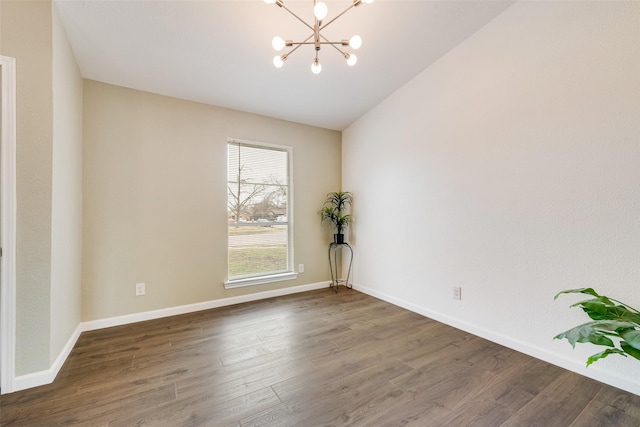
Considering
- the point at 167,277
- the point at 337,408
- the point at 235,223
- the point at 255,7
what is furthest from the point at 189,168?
the point at 337,408

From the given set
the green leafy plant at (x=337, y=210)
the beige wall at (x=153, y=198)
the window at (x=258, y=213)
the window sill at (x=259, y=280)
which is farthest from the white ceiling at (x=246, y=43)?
the window sill at (x=259, y=280)

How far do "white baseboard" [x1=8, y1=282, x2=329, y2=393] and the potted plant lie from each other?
862mm

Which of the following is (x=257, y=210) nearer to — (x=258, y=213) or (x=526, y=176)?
(x=258, y=213)

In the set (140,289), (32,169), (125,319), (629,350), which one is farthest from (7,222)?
(629,350)

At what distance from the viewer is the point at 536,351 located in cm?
210

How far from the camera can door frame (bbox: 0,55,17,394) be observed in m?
1.61

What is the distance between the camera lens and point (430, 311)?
9.55ft

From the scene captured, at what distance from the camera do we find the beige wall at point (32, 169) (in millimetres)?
1665

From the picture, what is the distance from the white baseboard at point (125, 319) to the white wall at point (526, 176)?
1603mm

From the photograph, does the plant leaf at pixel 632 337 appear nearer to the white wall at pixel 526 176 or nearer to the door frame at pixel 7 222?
the white wall at pixel 526 176

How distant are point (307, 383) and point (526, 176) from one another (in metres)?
2.36

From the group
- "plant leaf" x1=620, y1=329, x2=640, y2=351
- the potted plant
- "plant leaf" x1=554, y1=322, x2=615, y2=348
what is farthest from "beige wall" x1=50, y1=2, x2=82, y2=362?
"plant leaf" x1=620, y1=329, x2=640, y2=351

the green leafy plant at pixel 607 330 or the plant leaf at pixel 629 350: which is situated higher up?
the green leafy plant at pixel 607 330

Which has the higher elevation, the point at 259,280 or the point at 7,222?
the point at 7,222
